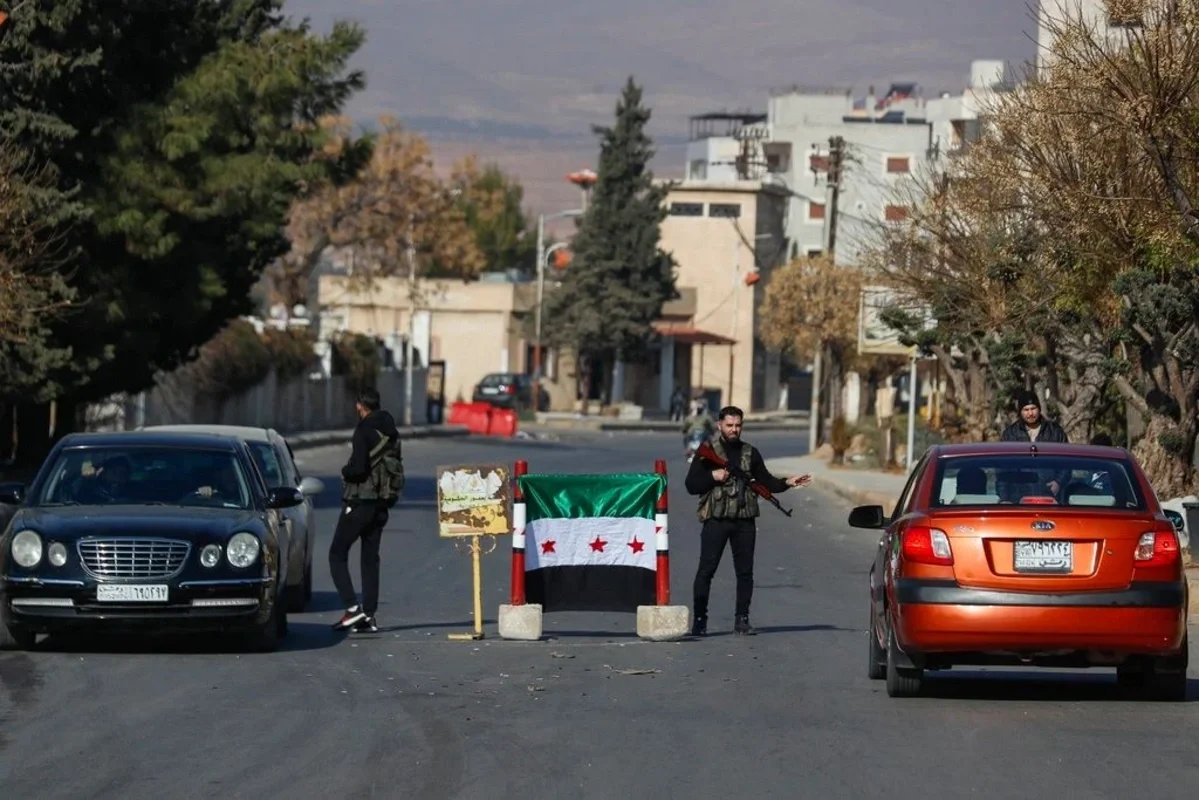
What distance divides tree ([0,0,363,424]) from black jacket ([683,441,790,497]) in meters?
17.5

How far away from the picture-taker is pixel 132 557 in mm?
14852

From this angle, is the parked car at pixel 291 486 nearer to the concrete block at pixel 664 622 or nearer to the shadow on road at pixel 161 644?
the shadow on road at pixel 161 644

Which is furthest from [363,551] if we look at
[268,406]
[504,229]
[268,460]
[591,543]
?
[504,229]

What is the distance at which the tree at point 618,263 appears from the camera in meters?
98.4

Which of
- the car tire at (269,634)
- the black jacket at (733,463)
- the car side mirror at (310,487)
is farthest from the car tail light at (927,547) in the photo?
the car side mirror at (310,487)

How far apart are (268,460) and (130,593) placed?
6.21 m

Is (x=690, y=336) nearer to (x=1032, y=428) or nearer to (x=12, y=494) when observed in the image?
(x=1032, y=428)

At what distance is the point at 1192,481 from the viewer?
86.4 feet

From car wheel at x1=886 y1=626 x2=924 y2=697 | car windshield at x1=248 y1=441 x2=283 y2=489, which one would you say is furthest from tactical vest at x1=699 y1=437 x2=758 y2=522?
car windshield at x1=248 y1=441 x2=283 y2=489

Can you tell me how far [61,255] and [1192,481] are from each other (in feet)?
56.7

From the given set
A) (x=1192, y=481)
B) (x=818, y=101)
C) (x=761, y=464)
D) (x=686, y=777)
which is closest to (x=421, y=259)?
(x=818, y=101)

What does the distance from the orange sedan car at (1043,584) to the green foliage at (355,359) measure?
2397 inches

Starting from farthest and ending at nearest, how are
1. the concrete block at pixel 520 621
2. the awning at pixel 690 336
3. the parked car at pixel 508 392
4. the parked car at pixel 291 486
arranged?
the awning at pixel 690 336 → the parked car at pixel 508 392 → the parked car at pixel 291 486 → the concrete block at pixel 520 621

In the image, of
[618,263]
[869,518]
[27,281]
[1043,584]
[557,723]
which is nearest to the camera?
[557,723]
